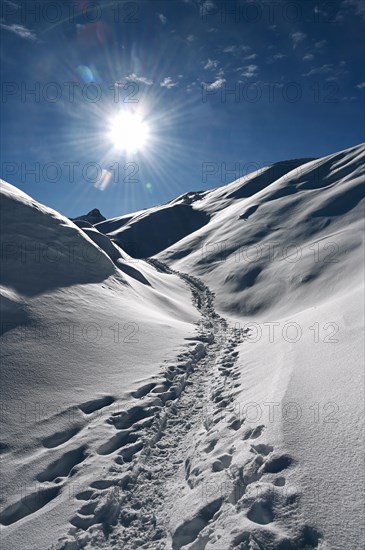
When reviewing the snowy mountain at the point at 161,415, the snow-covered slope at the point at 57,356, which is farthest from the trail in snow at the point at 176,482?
the snow-covered slope at the point at 57,356

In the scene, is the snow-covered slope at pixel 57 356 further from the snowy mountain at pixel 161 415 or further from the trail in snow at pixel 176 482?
the trail in snow at pixel 176 482

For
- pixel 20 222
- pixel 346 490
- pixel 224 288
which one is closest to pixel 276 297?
pixel 224 288

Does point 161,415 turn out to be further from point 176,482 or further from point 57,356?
point 57,356

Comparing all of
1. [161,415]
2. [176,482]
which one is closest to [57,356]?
[161,415]

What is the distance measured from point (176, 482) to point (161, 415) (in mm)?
2118

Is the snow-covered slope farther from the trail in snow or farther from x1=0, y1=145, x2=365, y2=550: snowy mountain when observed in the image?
the trail in snow

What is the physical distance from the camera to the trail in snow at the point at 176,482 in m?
4.57

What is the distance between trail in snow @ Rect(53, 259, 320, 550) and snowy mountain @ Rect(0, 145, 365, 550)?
0.02m

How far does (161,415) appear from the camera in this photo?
796 centimetres

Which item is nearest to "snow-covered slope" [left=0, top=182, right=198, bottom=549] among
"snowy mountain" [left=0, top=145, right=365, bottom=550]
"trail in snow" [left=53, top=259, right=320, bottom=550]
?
"snowy mountain" [left=0, top=145, right=365, bottom=550]

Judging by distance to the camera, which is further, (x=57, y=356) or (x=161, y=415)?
(x=57, y=356)

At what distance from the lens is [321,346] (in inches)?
365

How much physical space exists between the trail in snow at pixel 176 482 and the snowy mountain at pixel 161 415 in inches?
0.9

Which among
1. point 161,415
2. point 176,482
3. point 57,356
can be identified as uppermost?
point 57,356
